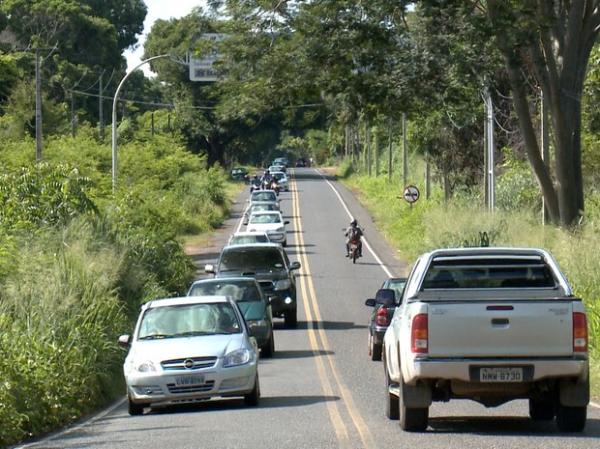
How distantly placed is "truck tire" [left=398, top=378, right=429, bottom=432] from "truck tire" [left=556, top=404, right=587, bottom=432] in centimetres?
130

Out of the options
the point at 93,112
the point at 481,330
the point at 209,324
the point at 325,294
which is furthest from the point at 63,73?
the point at 481,330

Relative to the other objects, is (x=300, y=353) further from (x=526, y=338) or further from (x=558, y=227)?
(x=526, y=338)

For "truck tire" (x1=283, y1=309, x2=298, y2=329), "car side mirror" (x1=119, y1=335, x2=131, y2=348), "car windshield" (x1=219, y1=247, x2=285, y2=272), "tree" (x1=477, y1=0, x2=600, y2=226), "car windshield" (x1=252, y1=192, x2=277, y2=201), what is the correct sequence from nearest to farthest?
1. "car side mirror" (x1=119, y1=335, x2=131, y2=348)
2. "tree" (x1=477, y1=0, x2=600, y2=226)
3. "truck tire" (x1=283, y1=309, x2=298, y2=329)
4. "car windshield" (x1=219, y1=247, x2=285, y2=272)
5. "car windshield" (x1=252, y1=192, x2=277, y2=201)

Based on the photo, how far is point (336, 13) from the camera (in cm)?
2822

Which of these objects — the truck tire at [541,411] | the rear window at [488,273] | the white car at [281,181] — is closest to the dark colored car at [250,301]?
the truck tire at [541,411]

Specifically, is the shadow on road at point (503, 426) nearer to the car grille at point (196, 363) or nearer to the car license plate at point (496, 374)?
the car license plate at point (496, 374)

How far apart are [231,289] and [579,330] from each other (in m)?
13.6

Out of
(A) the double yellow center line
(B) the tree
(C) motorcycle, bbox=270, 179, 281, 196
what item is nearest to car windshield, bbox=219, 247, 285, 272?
(A) the double yellow center line

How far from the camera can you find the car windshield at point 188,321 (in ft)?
57.2

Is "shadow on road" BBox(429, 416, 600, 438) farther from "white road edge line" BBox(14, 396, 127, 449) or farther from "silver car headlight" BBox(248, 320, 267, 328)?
"silver car headlight" BBox(248, 320, 267, 328)

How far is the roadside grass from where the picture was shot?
22406 millimetres

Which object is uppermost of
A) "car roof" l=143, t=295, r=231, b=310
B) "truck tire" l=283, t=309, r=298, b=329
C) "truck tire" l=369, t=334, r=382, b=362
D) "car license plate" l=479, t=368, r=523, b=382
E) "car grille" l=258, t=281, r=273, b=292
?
"car license plate" l=479, t=368, r=523, b=382

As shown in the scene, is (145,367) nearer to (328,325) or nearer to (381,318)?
(381,318)

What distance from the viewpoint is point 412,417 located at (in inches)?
503
